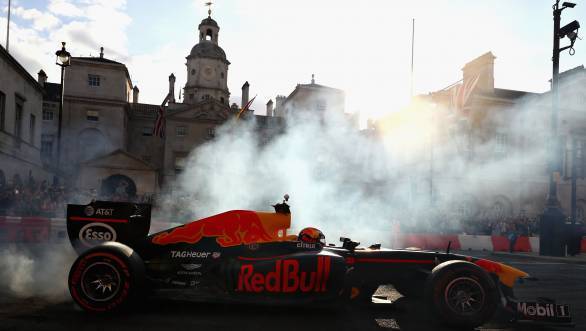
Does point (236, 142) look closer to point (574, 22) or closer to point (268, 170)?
point (268, 170)

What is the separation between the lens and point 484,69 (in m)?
33.2

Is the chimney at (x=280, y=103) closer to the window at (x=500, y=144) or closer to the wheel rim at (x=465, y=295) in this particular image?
the window at (x=500, y=144)

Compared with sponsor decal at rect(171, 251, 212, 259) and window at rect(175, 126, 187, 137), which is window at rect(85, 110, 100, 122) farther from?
sponsor decal at rect(171, 251, 212, 259)

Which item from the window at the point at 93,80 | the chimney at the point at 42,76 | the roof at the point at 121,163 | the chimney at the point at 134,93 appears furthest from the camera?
the chimney at the point at 134,93

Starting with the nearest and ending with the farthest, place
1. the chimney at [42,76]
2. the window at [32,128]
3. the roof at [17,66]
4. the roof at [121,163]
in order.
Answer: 1. the roof at [17,66]
2. the window at [32,128]
3. the roof at [121,163]
4. the chimney at [42,76]

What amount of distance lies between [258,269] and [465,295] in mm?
2643

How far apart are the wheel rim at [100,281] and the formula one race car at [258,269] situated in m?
0.01

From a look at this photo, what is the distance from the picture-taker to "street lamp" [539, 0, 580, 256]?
617 inches

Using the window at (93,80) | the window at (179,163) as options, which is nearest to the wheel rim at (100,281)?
the window at (179,163)

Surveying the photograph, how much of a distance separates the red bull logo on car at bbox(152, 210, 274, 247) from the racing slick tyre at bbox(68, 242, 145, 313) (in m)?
0.59

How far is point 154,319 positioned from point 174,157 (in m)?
41.5

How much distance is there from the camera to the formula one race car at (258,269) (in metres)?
5.62

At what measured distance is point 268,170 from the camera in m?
18.3

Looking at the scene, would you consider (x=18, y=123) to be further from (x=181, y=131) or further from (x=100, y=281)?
(x=100, y=281)
